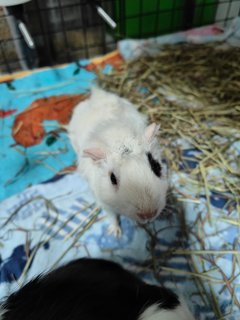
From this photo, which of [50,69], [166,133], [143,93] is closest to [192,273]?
[166,133]

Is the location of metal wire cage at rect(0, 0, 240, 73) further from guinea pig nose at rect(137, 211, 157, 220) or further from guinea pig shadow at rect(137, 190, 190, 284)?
guinea pig nose at rect(137, 211, 157, 220)

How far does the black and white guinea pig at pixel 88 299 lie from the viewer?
0.93m

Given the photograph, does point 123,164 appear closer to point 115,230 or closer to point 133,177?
point 133,177

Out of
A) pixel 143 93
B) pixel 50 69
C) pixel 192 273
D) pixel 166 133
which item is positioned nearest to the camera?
pixel 192 273

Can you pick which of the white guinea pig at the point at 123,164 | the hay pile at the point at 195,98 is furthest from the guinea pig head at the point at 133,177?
the hay pile at the point at 195,98

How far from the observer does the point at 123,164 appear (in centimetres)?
125

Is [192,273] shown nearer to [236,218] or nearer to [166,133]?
[236,218]

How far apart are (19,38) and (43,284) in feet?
6.41

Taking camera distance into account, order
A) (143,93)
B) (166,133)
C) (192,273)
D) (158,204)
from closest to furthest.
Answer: (158,204), (192,273), (166,133), (143,93)

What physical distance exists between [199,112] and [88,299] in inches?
57.3

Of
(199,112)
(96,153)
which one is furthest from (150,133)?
(199,112)

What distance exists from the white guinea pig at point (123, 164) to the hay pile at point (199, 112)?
39cm

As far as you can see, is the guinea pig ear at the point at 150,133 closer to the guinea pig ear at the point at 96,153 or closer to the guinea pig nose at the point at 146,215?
the guinea pig ear at the point at 96,153

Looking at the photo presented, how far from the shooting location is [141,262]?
1563mm
